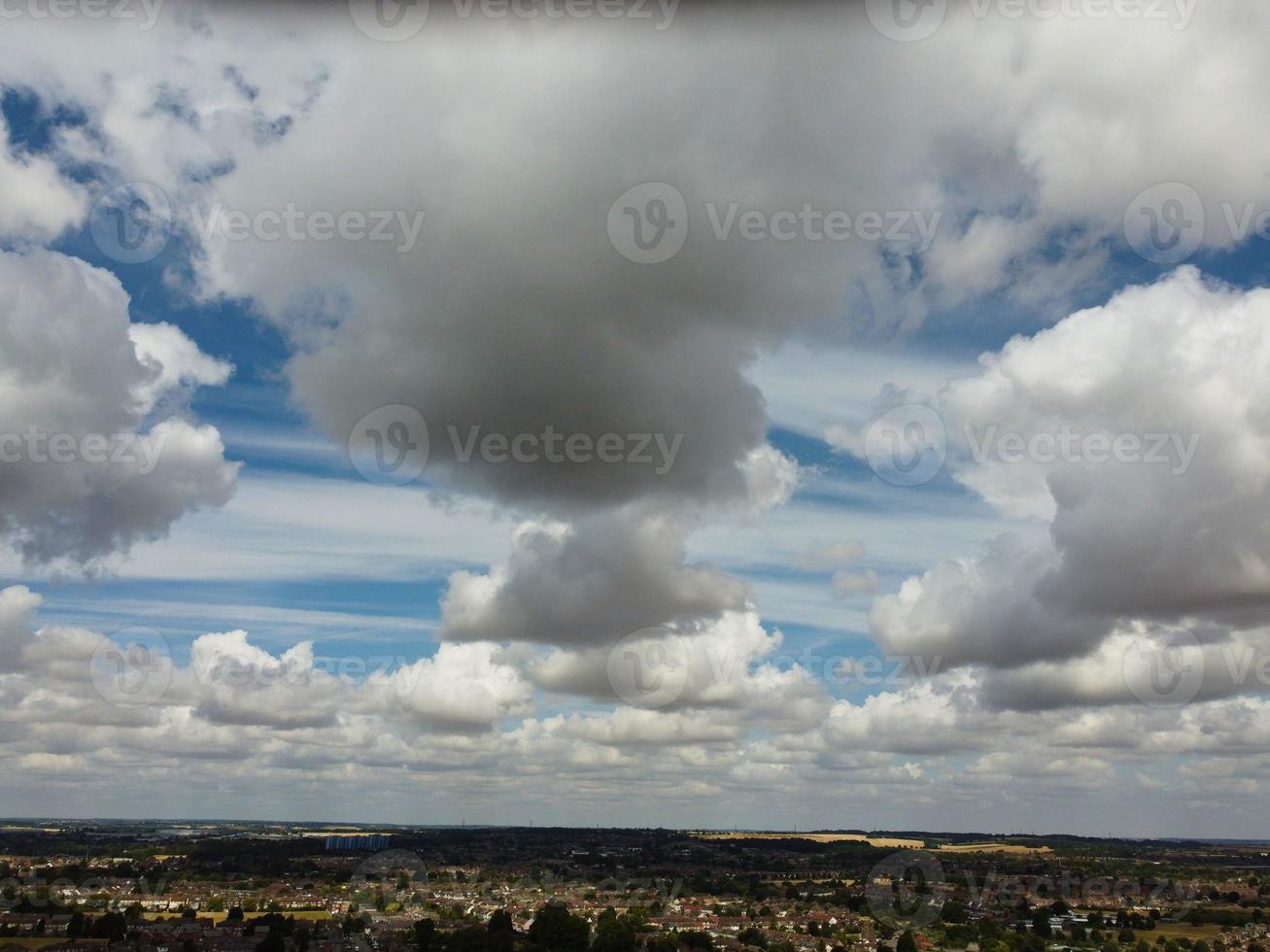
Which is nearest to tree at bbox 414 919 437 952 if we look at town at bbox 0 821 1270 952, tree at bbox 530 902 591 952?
town at bbox 0 821 1270 952

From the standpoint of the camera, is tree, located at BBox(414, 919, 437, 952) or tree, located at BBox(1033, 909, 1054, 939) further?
tree, located at BBox(1033, 909, 1054, 939)

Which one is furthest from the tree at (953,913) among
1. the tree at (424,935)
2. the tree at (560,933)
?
the tree at (424,935)

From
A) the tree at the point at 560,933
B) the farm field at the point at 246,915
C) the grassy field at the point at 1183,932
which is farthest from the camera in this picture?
the farm field at the point at 246,915

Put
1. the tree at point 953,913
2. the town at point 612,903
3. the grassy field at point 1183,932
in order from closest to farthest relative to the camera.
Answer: the town at point 612,903 < the grassy field at point 1183,932 < the tree at point 953,913

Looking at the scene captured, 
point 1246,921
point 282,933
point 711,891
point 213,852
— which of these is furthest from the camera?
point 213,852

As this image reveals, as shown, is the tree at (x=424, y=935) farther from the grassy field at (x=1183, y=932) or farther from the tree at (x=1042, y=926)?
the grassy field at (x=1183, y=932)

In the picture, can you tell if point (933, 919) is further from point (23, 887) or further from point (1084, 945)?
point (23, 887)

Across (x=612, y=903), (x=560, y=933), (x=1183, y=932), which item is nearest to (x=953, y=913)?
(x=1183, y=932)

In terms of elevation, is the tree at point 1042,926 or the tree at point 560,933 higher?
the tree at point 560,933

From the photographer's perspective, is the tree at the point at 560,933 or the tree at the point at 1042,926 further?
the tree at the point at 1042,926

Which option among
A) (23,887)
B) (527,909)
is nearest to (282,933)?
(527,909)

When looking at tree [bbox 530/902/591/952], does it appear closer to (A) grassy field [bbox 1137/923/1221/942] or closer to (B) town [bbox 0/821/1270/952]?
(B) town [bbox 0/821/1270/952]
